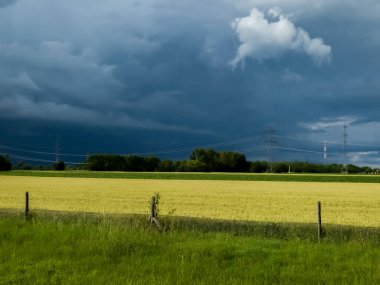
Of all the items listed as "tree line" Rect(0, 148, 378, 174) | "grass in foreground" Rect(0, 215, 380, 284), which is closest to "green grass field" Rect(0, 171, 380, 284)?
"grass in foreground" Rect(0, 215, 380, 284)

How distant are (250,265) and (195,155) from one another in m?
148

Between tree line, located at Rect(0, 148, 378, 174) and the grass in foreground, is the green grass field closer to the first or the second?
the grass in foreground

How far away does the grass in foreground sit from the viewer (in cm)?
945

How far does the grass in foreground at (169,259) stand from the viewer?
9.45 meters

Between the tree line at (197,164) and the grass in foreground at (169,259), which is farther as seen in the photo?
the tree line at (197,164)

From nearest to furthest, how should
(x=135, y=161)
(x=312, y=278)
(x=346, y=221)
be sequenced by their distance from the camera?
(x=312, y=278) < (x=346, y=221) < (x=135, y=161)

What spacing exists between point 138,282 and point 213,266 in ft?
6.79

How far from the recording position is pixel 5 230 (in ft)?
45.4

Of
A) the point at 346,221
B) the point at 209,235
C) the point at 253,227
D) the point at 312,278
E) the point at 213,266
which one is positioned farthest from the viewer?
the point at 346,221

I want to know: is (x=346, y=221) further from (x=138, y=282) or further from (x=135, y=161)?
(x=135, y=161)

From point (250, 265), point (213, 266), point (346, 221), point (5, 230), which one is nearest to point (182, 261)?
point (213, 266)

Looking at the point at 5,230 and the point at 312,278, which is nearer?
the point at 312,278

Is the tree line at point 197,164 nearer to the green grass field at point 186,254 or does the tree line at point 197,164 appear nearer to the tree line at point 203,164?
the tree line at point 203,164

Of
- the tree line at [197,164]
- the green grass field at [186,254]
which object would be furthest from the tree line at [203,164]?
the green grass field at [186,254]
